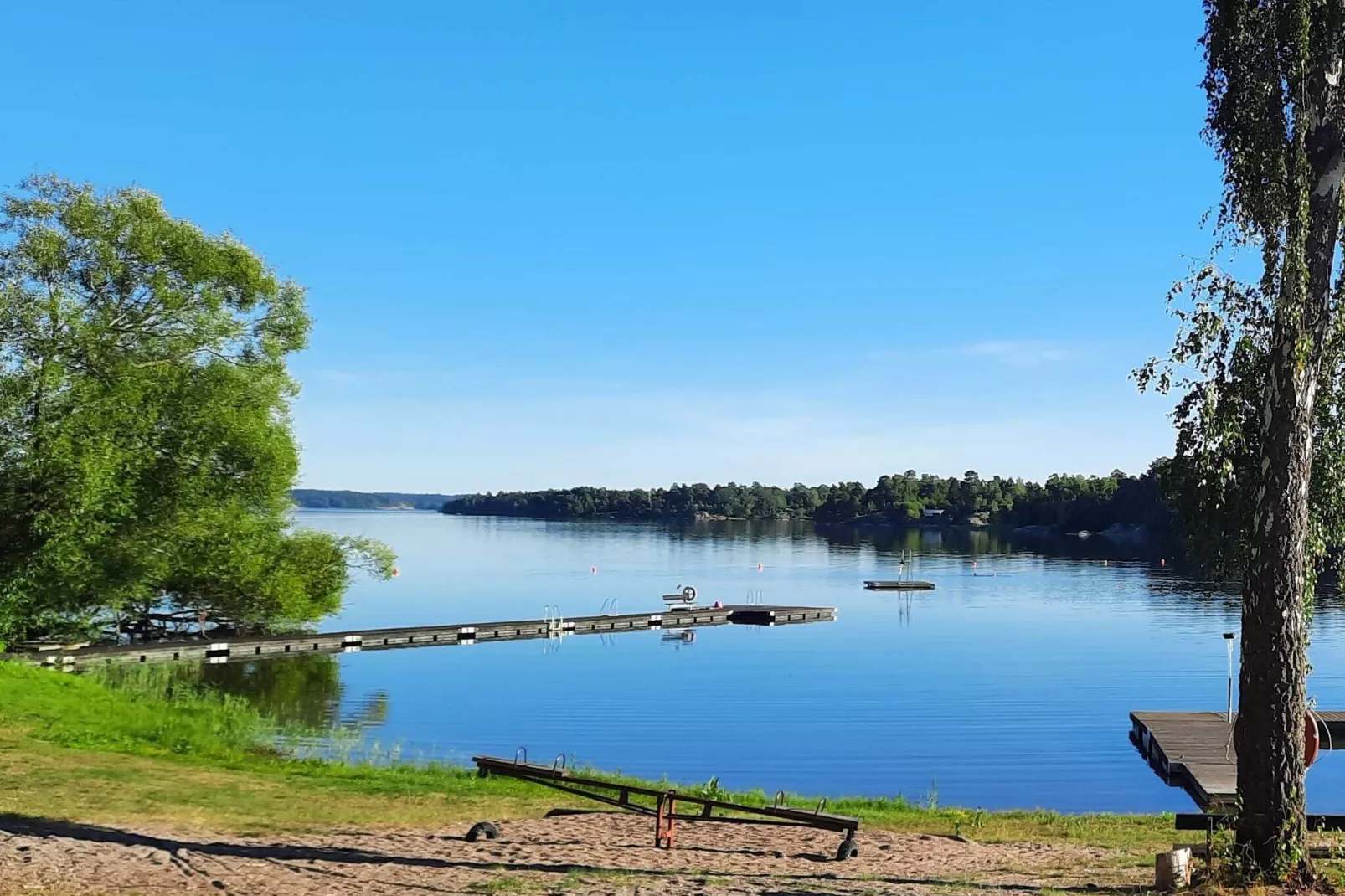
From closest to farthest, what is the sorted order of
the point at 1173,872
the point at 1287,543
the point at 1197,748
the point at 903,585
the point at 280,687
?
the point at 1173,872 → the point at 1287,543 → the point at 1197,748 → the point at 280,687 → the point at 903,585

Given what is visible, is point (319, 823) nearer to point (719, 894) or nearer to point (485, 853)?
point (485, 853)

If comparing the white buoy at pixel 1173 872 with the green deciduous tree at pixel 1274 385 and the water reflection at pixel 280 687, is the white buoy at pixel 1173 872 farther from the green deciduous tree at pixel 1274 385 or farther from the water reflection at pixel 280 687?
the water reflection at pixel 280 687

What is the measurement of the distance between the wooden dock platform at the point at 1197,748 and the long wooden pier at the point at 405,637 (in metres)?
28.6

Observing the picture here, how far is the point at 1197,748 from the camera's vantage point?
990 inches

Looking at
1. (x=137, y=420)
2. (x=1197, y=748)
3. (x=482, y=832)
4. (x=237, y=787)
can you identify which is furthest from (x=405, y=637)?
(x=482, y=832)

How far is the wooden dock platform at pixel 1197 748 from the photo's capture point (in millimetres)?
21812

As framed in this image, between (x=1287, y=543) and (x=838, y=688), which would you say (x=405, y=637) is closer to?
(x=838, y=688)

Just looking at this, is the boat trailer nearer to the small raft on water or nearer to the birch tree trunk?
the birch tree trunk

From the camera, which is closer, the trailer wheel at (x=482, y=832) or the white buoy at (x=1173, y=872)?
the white buoy at (x=1173, y=872)

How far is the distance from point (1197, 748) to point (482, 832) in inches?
776

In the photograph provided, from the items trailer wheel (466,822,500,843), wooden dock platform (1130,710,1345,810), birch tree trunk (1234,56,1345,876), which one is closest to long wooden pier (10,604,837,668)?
trailer wheel (466,822,500,843)

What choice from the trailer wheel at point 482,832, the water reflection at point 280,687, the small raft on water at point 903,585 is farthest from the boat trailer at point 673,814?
the small raft on water at point 903,585

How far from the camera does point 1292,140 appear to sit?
10359 millimetres

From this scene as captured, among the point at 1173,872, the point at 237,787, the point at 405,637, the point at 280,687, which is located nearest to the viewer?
the point at 1173,872
